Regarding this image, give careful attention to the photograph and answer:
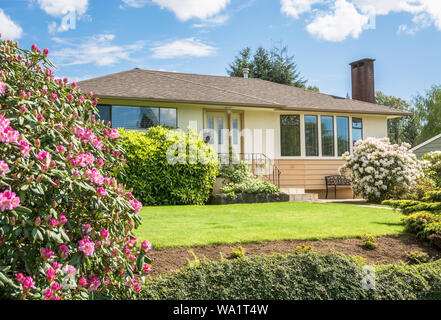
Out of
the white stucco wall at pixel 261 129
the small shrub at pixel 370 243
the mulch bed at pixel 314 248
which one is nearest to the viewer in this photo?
the mulch bed at pixel 314 248

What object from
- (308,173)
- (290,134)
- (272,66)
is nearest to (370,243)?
(308,173)

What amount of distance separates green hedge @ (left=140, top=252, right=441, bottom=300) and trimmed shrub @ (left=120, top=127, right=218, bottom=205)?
768cm

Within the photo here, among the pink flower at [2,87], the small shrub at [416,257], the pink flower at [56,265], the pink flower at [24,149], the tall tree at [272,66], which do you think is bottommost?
the small shrub at [416,257]

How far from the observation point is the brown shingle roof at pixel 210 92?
13539 millimetres

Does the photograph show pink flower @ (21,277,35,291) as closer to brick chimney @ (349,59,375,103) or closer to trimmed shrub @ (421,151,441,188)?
trimmed shrub @ (421,151,441,188)

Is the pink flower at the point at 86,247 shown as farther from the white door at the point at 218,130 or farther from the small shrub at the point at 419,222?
the white door at the point at 218,130

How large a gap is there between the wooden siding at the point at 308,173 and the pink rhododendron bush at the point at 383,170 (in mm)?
2445

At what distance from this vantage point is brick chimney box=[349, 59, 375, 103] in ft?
63.4

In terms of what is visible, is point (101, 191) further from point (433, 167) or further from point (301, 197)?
point (433, 167)

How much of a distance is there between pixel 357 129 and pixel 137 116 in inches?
390

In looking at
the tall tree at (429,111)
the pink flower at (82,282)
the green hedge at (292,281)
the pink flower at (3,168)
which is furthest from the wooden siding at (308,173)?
the tall tree at (429,111)

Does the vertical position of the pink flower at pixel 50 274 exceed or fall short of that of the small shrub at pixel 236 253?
it exceeds it

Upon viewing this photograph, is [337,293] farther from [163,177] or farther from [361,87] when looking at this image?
[361,87]
